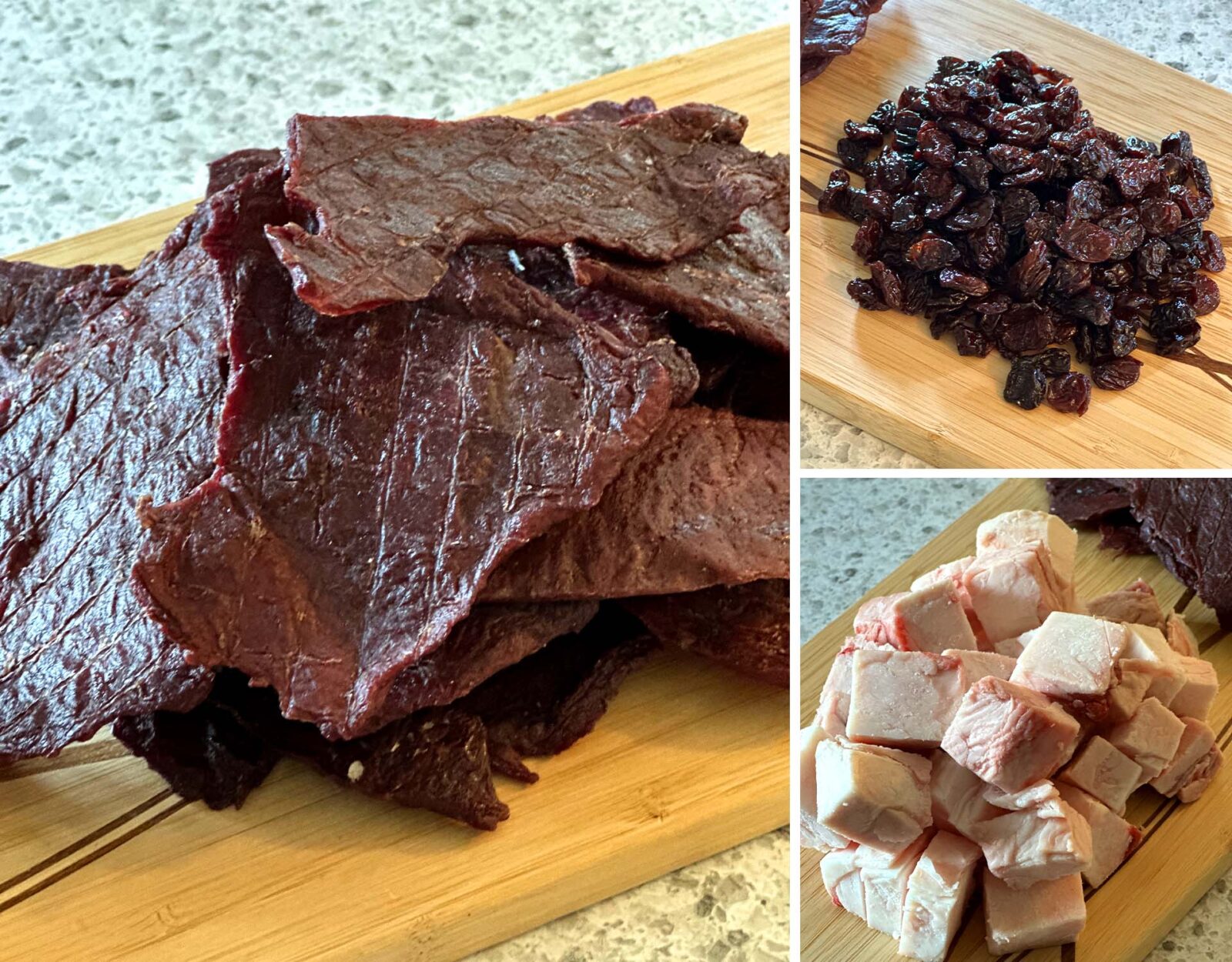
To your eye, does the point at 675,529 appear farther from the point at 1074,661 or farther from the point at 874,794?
the point at 1074,661

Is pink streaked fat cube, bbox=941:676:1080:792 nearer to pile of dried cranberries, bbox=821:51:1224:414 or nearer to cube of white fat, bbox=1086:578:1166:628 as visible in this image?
cube of white fat, bbox=1086:578:1166:628

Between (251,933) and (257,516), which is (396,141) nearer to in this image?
(257,516)

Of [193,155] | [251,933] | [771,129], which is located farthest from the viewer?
[193,155]

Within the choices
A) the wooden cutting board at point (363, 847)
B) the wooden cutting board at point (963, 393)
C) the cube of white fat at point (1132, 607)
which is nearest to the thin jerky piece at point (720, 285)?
the wooden cutting board at point (963, 393)

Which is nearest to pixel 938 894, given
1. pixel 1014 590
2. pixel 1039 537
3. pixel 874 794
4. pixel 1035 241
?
pixel 874 794

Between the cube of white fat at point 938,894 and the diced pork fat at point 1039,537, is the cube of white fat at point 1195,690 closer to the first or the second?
the diced pork fat at point 1039,537

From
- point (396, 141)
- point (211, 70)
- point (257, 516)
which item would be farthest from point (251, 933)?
point (211, 70)
